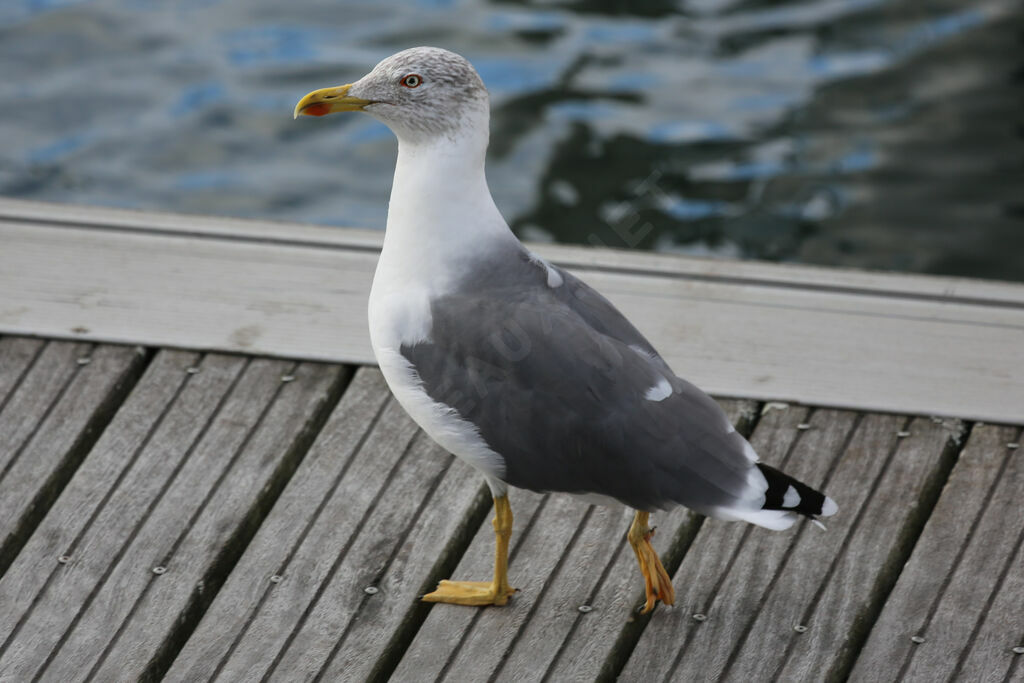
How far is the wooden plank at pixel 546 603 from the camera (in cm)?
298

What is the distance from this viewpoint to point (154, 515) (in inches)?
131

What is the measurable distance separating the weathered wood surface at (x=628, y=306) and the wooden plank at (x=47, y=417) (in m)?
0.09

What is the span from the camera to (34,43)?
7770mm

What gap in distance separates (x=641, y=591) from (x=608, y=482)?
410mm

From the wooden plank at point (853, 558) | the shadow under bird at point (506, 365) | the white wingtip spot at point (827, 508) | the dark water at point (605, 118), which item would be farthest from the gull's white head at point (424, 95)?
the dark water at point (605, 118)

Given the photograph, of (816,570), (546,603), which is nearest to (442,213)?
(546,603)

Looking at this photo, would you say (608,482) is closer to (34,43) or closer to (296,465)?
(296,465)

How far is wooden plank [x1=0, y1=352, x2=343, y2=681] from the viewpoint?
3.04 metres

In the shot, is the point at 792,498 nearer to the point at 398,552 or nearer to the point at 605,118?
the point at 398,552

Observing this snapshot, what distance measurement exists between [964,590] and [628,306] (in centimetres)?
123

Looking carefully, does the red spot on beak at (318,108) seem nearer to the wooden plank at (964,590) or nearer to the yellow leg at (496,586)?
the yellow leg at (496,586)

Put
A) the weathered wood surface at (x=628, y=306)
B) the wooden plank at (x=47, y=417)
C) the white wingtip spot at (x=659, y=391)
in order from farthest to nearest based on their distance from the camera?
the weathered wood surface at (x=628, y=306), the wooden plank at (x=47, y=417), the white wingtip spot at (x=659, y=391)

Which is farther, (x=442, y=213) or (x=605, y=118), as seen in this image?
(x=605, y=118)

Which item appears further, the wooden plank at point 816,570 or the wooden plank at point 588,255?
the wooden plank at point 588,255
